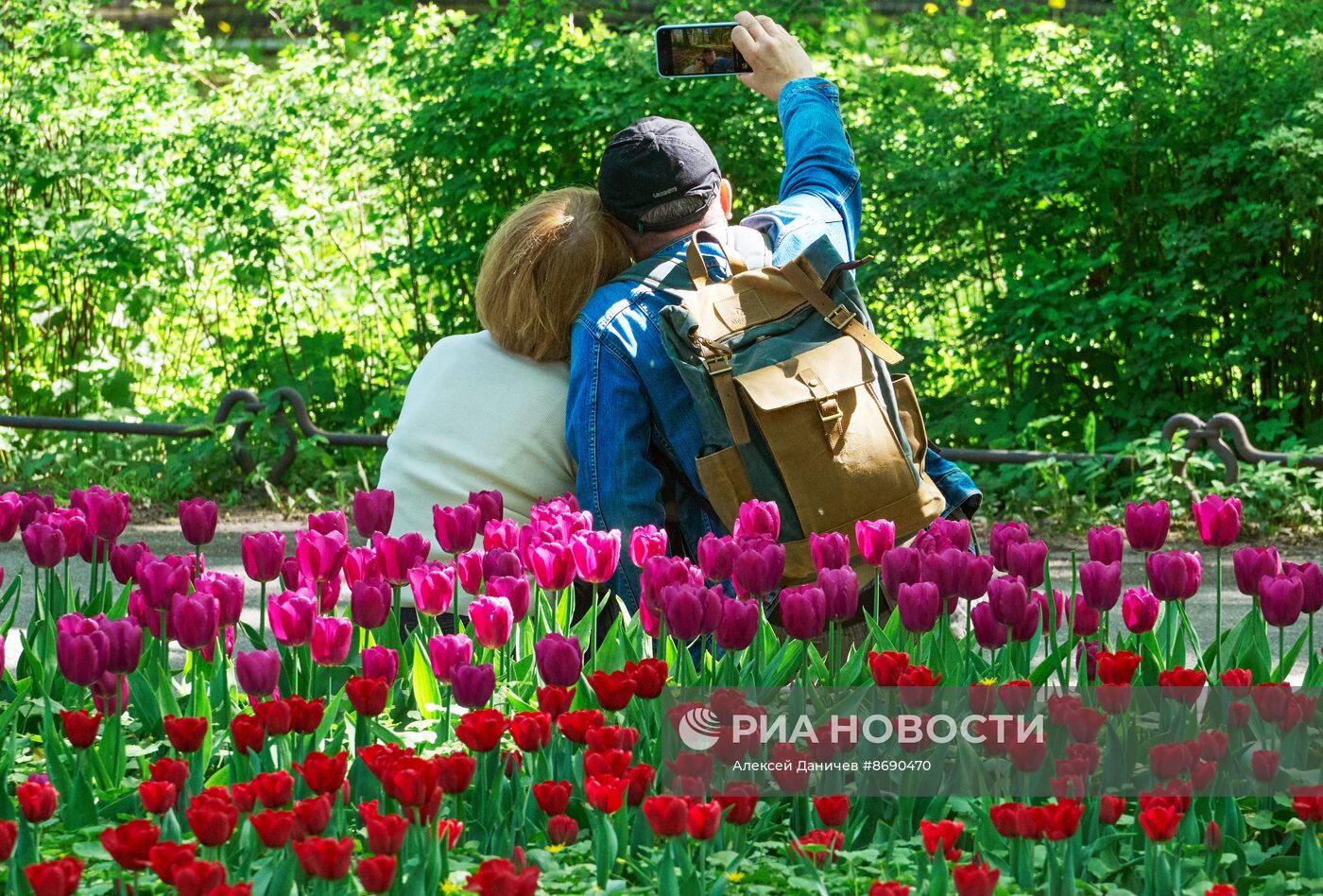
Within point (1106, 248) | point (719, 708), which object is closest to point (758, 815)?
point (719, 708)

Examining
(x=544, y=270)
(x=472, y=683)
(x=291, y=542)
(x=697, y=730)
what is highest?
(x=544, y=270)

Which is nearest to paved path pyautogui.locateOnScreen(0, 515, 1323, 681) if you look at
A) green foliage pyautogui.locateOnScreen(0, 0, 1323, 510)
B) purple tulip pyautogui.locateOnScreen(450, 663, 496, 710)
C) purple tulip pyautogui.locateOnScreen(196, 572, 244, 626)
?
green foliage pyautogui.locateOnScreen(0, 0, 1323, 510)

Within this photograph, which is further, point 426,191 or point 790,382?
point 426,191

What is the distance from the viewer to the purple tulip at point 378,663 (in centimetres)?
200

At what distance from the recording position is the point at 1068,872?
1731mm

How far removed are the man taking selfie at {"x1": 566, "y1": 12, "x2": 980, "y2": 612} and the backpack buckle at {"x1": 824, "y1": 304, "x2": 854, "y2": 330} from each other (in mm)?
72

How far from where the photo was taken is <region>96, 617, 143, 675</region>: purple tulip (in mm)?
2000

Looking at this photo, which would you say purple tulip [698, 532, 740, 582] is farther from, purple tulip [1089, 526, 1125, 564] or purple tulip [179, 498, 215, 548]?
purple tulip [179, 498, 215, 548]

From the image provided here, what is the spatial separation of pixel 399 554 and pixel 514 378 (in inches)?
29.7

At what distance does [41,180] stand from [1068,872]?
787cm

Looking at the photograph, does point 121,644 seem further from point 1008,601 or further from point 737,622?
point 1008,601

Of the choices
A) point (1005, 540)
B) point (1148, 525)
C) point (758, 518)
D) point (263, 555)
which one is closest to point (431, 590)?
point (263, 555)

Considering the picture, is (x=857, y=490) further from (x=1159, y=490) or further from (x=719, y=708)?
(x=1159, y=490)

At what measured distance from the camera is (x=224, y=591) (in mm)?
2230
